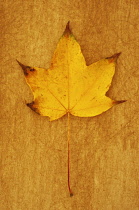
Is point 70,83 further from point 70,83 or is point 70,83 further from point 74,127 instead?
point 74,127

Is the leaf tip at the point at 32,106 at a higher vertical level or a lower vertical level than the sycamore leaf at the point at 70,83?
lower

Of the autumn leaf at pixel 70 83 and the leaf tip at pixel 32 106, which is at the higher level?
the autumn leaf at pixel 70 83

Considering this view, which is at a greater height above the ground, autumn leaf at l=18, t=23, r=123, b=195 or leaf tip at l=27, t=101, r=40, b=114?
autumn leaf at l=18, t=23, r=123, b=195

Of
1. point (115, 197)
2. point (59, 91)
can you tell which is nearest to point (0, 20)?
point (59, 91)
